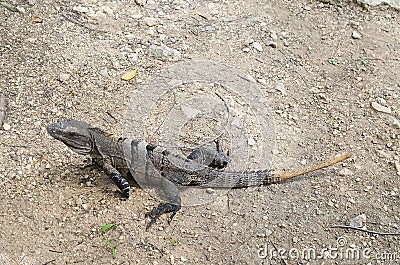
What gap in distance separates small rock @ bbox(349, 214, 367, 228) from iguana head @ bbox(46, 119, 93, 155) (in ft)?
9.57

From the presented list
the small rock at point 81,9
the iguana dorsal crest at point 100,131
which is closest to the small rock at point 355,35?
the small rock at point 81,9

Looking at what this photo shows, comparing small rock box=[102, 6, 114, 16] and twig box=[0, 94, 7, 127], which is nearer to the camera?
twig box=[0, 94, 7, 127]

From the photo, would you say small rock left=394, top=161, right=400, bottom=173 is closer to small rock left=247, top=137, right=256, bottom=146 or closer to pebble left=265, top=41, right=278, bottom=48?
small rock left=247, top=137, right=256, bottom=146

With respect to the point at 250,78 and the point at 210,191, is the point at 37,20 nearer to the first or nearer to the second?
the point at 250,78

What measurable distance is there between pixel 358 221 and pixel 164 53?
3.44 meters

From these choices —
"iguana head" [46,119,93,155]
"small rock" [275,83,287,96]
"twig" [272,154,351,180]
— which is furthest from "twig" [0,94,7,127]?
"small rock" [275,83,287,96]

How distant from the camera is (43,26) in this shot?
272 inches

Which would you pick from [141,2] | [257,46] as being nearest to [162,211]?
[257,46]

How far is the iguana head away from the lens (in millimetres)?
5043

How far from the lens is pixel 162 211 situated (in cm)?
508

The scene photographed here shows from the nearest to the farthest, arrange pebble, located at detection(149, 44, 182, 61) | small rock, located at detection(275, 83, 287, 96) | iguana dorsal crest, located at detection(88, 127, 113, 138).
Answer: iguana dorsal crest, located at detection(88, 127, 113, 138)
small rock, located at detection(275, 83, 287, 96)
pebble, located at detection(149, 44, 182, 61)

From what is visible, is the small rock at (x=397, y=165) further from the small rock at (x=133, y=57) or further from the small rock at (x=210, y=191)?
the small rock at (x=133, y=57)

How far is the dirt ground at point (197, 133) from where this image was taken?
192 inches

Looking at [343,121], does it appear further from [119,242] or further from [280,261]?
[119,242]
